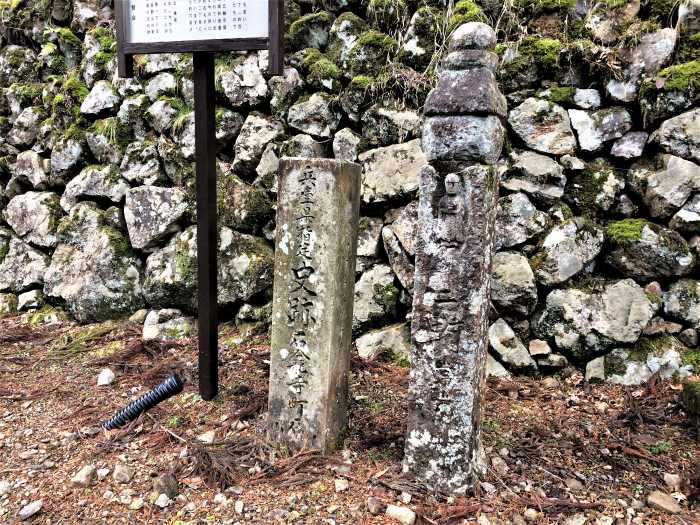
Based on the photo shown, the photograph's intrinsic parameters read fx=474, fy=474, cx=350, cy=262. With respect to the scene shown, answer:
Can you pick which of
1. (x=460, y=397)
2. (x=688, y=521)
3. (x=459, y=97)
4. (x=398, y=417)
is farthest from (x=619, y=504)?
(x=459, y=97)

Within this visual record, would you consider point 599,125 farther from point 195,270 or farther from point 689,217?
point 195,270

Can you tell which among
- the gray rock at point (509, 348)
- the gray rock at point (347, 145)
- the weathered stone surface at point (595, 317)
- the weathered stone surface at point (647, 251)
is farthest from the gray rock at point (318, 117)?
the weathered stone surface at point (647, 251)

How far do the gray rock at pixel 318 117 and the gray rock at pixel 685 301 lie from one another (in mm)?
3828

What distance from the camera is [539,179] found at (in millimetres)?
4680

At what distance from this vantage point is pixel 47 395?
4.49 m

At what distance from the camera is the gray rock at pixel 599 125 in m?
4.65

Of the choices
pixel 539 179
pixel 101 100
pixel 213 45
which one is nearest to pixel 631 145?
pixel 539 179

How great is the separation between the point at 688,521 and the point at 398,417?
1983 millimetres

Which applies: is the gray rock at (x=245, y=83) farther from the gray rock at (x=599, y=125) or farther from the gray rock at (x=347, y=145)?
the gray rock at (x=599, y=125)

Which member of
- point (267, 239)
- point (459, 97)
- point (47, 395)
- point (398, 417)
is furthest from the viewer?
→ point (267, 239)

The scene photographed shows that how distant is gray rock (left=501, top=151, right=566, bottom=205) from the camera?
4.66 m

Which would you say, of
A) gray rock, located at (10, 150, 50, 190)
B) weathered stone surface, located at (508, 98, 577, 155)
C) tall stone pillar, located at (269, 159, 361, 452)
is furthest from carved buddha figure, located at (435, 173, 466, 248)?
gray rock, located at (10, 150, 50, 190)

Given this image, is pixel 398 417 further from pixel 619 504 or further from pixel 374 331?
pixel 619 504

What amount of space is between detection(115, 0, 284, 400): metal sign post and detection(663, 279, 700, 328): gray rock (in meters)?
4.01
